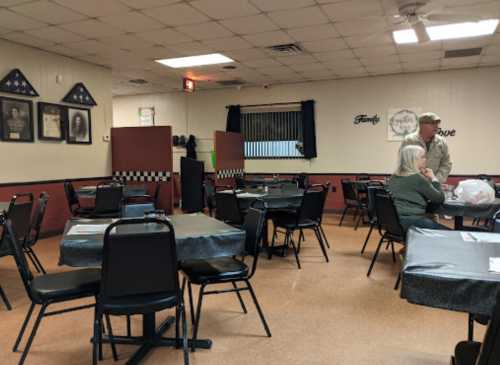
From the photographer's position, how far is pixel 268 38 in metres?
5.62

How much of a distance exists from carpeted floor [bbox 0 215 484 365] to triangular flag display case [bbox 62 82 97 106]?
3195 millimetres

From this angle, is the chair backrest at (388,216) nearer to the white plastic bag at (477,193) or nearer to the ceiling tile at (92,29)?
the white plastic bag at (477,193)

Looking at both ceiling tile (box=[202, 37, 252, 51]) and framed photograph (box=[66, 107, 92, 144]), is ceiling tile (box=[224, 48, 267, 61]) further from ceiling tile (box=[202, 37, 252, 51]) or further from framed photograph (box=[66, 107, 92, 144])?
framed photograph (box=[66, 107, 92, 144])

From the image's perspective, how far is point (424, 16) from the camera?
4.45m

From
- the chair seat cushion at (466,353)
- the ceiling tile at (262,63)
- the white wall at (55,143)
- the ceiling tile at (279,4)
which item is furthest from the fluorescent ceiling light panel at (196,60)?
the chair seat cushion at (466,353)

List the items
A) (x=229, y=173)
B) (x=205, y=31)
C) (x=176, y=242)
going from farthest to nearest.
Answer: (x=229, y=173) → (x=205, y=31) → (x=176, y=242)

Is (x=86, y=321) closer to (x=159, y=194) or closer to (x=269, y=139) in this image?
(x=159, y=194)

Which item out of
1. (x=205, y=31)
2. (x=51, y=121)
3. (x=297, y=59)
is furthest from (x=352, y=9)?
(x=51, y=121)

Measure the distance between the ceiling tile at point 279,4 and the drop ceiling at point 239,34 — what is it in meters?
0.01

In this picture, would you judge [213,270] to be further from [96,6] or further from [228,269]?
[96,6]

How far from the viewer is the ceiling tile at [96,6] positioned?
4293 mm

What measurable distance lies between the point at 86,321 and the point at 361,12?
161 inches

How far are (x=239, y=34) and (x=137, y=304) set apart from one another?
166 inches

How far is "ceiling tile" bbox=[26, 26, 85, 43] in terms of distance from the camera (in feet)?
17.0
